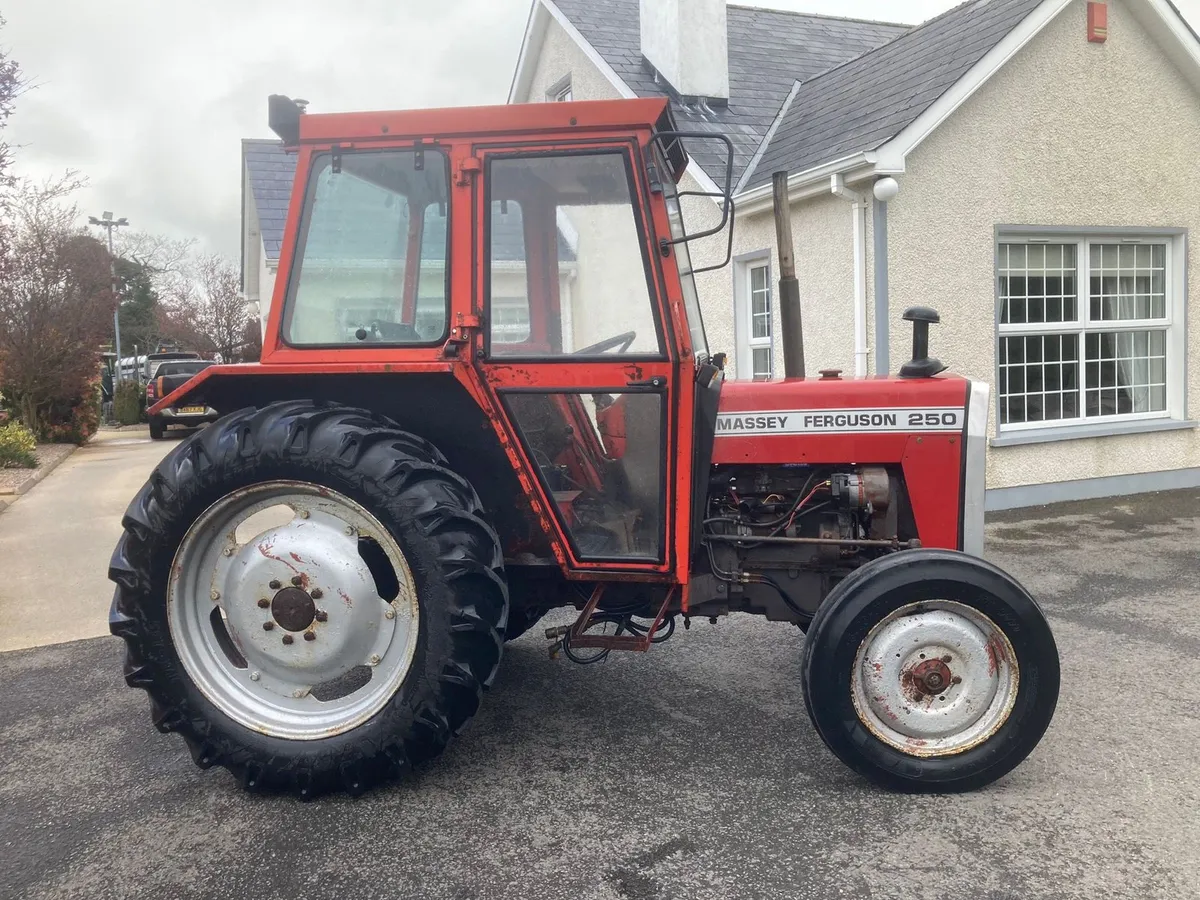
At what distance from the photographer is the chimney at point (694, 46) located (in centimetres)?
1016

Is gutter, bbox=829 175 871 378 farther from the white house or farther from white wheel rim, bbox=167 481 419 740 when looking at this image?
white wheel rim, bbox=167 481 419 740

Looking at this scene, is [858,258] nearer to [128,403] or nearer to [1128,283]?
[1128,283]

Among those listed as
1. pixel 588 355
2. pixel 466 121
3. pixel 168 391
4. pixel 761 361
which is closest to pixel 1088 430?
pixel 761 361

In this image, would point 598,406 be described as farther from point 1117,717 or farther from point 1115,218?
point 1115,218

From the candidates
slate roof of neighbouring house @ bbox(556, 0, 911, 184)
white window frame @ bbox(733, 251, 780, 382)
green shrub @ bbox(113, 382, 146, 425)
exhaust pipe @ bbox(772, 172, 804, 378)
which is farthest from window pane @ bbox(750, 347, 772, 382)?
green shrub @ bbox(113, 382, 146, 425)

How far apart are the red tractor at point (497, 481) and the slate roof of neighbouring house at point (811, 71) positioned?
463cm

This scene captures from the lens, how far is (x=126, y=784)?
10.7 feet

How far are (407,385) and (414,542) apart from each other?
1.89 ft

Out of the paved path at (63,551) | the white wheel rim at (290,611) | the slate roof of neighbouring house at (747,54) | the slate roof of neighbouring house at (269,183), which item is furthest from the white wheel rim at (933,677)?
the slate roof of neighbouring house at (269,183)

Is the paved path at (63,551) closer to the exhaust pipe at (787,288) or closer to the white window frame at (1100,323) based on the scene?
the exhaust pipe at (787,288)

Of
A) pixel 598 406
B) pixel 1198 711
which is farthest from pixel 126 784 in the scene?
pixel 1198 711

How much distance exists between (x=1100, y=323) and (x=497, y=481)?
23.1 feet

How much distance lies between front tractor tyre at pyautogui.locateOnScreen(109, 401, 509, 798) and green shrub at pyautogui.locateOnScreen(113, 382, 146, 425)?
20.5m

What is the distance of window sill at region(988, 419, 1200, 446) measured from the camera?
7.89 metres
